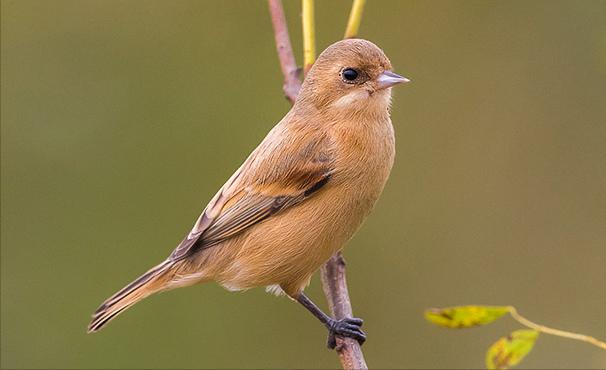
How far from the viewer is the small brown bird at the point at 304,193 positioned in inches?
183

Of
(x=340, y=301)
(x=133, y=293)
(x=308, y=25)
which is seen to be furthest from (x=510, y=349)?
(x=133, y=293)

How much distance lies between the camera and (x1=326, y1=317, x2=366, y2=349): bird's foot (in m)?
4.50

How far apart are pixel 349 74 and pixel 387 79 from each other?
210 millimetres

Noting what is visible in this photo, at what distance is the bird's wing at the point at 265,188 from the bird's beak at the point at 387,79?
0.40 m

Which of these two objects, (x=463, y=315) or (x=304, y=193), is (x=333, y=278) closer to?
(x=304, y=193)

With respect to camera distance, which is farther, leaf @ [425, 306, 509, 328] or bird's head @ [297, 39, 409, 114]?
bird's head @ [297, 39, 409, 114]

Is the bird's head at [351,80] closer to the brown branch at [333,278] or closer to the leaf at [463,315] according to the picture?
the brown branch at [333,278]

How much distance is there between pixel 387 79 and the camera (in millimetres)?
4691

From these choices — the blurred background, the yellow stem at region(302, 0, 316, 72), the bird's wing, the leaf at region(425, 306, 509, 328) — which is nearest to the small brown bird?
the bird's wing

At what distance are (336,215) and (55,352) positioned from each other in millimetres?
3525

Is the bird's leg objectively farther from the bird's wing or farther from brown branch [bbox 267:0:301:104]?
brown branch [bbox 267:0:301:104]

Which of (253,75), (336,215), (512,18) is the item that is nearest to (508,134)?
(512,18)

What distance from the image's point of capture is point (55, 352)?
722 cm

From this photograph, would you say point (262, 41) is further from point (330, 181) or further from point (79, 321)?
point (330, 181)
